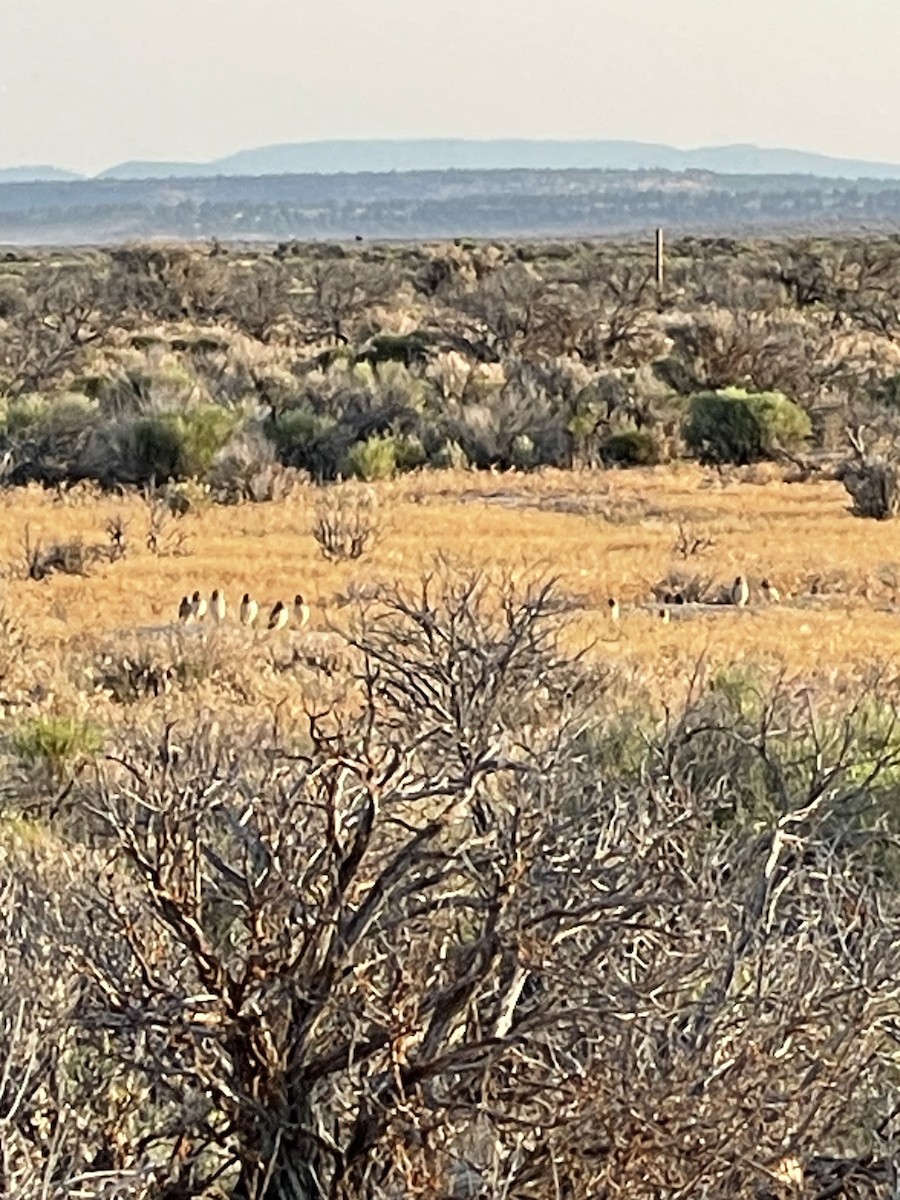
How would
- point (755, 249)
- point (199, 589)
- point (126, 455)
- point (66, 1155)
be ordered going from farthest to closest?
point (755, 249) → point (126, 455) → point (199, 589) → point (66, 1155)

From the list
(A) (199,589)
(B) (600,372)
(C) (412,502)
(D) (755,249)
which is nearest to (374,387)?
(B) (600,372)

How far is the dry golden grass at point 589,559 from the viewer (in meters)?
13.9

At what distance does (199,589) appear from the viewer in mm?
16281

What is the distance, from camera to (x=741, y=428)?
26875 mm

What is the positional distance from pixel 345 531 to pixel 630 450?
901 centimetres

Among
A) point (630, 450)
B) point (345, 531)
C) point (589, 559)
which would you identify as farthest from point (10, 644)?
point (630, 450)

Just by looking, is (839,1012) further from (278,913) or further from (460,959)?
(278,913)

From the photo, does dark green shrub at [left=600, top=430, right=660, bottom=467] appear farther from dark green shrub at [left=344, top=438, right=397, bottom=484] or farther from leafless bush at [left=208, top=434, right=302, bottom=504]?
leafless bush at [left=208, top=434, right=302, bottom=504]

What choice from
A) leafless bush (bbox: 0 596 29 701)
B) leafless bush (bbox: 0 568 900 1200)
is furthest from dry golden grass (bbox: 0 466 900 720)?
leafless bush (bbox: 0 568 900 1200)

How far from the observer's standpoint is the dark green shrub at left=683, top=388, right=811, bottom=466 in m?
26.8

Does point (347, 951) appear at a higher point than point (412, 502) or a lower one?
higher

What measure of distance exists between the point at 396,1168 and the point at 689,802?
5.73 ft

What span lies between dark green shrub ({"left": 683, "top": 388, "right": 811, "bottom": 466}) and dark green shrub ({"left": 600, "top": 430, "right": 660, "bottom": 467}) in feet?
2.30

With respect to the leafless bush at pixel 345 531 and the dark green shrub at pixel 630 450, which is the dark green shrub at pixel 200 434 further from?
the dark green shrub at pixel 630 450
